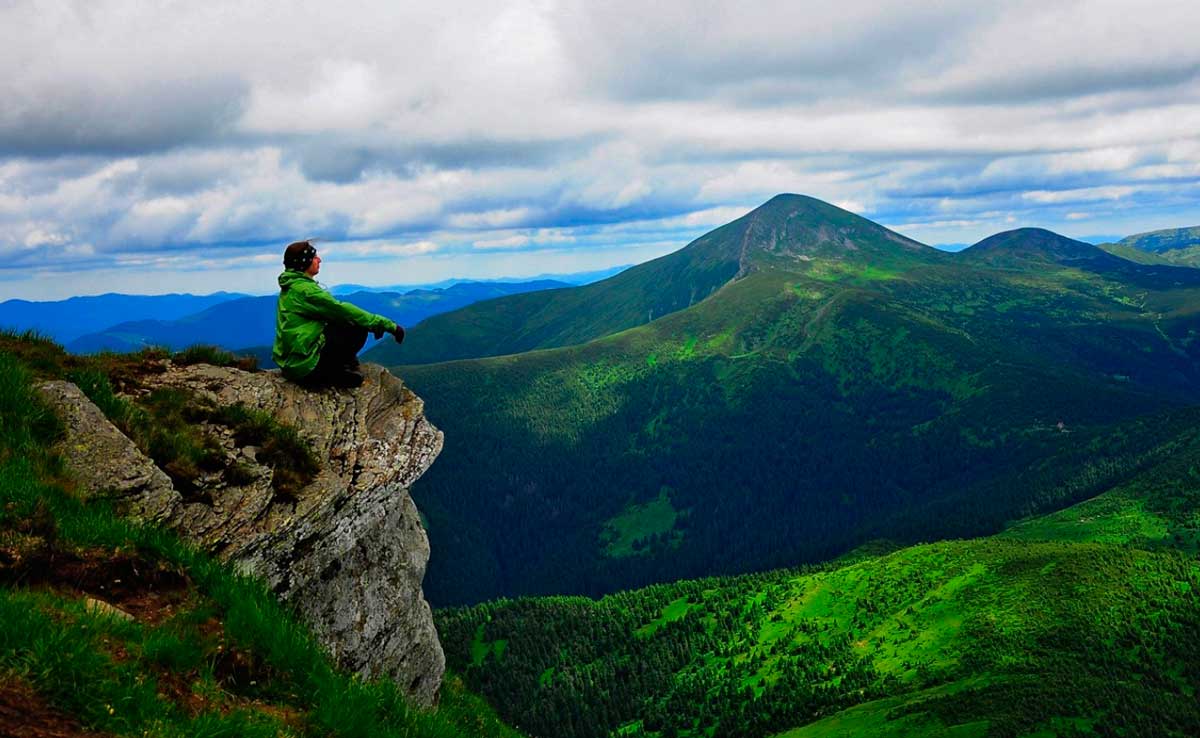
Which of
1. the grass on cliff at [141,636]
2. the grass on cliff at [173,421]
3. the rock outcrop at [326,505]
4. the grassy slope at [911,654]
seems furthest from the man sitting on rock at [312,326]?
the grassy slope at [911,654]

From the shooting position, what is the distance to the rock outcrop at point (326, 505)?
40.7 ft

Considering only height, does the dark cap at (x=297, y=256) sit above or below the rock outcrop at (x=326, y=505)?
above

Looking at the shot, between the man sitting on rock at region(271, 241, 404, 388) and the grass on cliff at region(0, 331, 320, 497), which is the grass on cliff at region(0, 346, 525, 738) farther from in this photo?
the man sitting on rock at region(271, 241, 404, 388)

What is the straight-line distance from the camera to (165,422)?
591 inches

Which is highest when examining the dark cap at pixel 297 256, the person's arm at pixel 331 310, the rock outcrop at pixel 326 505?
the dark cap at pixel 297 256

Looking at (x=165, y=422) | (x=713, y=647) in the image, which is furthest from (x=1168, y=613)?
(x=165, y=422)

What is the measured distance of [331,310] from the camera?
17922 millimetres

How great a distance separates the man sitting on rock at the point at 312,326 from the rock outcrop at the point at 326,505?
736mm

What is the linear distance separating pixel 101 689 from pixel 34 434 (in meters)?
7.48

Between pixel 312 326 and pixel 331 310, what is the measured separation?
100cm

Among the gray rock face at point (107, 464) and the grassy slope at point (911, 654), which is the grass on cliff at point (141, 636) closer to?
the gray rock face at point (107, 464)

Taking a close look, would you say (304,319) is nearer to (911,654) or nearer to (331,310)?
(331,310)

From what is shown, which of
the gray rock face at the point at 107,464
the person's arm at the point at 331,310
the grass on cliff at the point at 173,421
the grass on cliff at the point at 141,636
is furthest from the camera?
the person's arm at the point at 331,310

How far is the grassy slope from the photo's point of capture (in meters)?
116
